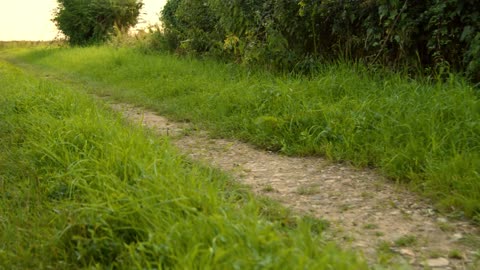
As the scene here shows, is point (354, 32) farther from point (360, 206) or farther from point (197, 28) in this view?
point (197, 28)

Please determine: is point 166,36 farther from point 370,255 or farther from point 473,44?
point 370,255

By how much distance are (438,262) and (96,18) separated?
2191 centimetres

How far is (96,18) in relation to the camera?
22125mm

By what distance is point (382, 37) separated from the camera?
20.0 ft

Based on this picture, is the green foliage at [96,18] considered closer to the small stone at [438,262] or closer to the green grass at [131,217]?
the green grass at [131,217]

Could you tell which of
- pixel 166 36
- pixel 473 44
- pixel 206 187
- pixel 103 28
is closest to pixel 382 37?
pixel 473 44

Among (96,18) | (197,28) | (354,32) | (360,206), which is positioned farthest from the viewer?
(96,18)


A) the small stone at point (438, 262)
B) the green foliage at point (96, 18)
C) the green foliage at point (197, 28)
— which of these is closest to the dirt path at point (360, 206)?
the small stone at point (438, 262)

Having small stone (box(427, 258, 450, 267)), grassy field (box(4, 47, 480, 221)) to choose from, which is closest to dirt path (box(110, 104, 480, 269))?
small stone (box(427, 258, 450, 267))

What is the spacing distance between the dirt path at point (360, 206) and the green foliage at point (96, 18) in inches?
726

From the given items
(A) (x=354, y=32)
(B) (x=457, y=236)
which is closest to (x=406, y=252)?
(B) (x=457, y=236)

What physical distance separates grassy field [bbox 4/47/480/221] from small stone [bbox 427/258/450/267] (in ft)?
2.01

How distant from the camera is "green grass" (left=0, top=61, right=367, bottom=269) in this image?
7.08 ft

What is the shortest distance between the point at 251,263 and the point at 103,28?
2141 centimetres
